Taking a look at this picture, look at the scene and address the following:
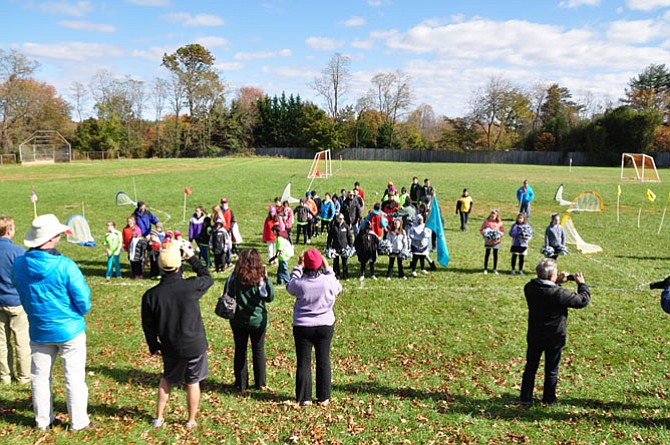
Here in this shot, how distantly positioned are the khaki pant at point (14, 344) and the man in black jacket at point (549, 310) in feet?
21.4

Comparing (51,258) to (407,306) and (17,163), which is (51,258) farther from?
(17,163)

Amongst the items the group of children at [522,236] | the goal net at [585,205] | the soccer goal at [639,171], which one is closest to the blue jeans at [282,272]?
the group of children at [522,236]

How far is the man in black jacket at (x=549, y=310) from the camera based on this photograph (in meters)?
5.60

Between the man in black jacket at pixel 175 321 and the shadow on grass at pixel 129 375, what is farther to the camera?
the shadow on grass at pixel 129 375

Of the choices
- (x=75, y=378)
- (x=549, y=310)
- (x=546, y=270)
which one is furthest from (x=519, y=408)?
(x=75, y=378)

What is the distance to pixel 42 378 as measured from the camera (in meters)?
5.01

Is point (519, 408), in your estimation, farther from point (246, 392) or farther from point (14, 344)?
point (14, 344)

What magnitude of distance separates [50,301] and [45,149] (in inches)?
2430

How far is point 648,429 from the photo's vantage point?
568cm

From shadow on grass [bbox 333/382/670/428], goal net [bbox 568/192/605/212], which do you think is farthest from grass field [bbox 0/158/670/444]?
goal net [bbox 568/192/605/212]

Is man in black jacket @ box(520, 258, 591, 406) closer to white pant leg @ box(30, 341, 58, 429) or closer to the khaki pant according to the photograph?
white pant leg @ box(30, 341, 58, 429)

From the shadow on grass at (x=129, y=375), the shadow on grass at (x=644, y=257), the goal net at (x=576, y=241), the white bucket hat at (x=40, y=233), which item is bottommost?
the shadow on grass at (x=129, y=375)

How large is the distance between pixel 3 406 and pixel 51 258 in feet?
7.94

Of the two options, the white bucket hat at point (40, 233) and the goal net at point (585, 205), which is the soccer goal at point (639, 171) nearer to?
the goal net at point (585, 205)
